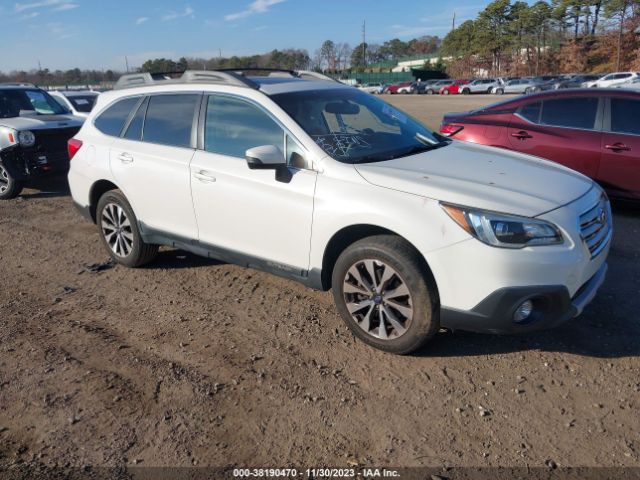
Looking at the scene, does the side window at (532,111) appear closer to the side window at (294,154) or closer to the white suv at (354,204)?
the white suv at (354,204)

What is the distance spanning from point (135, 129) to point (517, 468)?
14.0 ft

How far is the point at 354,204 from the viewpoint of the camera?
11.4 ft

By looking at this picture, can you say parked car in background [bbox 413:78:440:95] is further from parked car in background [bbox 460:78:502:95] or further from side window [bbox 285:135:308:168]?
side window [bbox 285:135:308:168]

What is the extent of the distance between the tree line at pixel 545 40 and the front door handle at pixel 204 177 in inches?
2411

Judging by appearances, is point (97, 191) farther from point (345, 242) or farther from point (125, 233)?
point (345, 242)

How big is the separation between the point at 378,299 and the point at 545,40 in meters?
80.1

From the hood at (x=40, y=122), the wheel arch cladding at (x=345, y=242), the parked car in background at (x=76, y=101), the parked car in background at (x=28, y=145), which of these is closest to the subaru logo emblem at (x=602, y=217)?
the wheel arch cladding at (x=345, y=242)

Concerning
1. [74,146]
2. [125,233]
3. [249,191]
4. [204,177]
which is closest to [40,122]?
[74,146]

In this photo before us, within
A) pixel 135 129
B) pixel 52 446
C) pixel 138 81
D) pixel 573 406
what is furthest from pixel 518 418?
pixel 138 81

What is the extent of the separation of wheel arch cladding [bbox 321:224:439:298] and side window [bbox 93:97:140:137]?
2.72 metres

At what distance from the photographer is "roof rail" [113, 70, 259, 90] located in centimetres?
435

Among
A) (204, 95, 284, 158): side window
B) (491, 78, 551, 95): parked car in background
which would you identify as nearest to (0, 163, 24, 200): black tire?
(204, 95, 284, 158): side window

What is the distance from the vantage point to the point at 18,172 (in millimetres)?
8617

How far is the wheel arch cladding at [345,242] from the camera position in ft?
11.0
